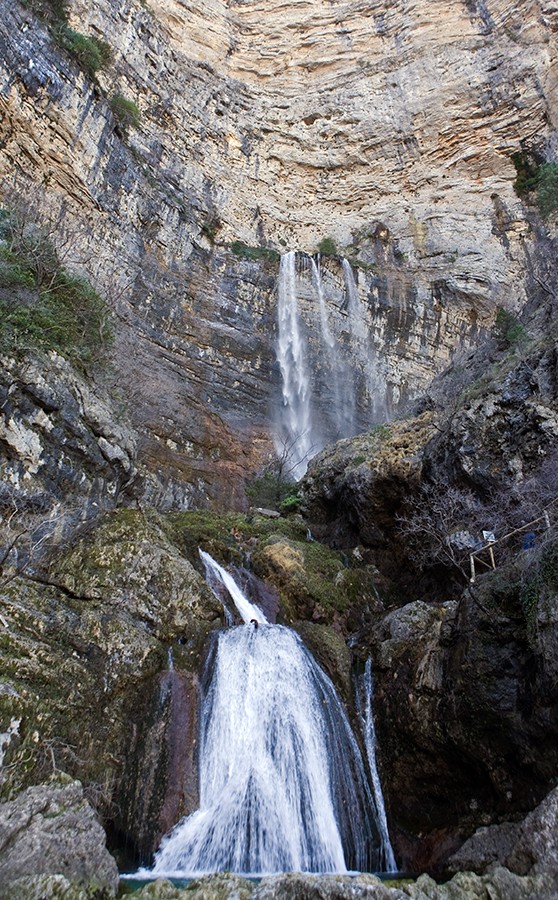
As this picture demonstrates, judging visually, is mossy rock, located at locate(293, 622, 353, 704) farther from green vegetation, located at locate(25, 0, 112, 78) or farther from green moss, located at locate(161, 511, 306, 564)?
green vegetation, located at locate(25, 0, 112, 78)

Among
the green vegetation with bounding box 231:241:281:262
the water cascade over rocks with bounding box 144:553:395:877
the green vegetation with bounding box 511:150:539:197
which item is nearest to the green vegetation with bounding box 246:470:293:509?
the water cascade over rocks with bounding box 144:553:395:877

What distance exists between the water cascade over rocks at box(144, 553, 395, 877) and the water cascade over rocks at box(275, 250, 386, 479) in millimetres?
13383

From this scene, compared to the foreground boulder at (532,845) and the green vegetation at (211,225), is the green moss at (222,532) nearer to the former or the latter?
the foreground boulder at (532,845)

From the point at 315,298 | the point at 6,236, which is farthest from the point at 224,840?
the point at 315,298

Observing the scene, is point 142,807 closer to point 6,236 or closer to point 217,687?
point 217,687

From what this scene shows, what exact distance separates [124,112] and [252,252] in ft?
25.0

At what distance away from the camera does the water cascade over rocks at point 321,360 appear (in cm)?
2256

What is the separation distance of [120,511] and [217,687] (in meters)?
3.60

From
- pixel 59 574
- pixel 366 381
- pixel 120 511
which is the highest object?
pixel 366 381

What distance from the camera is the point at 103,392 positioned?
10672mm

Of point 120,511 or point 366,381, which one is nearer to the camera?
point 120,511

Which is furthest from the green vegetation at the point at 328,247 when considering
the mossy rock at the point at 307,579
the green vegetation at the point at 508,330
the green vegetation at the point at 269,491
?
the mossy rock at the point at 307,579

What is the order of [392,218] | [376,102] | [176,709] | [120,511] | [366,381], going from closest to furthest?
1. [176,709]
2. [120,511]
3. [366,381]
4. [392,218]
5. [376,102]

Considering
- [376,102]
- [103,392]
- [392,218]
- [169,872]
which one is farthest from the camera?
→ [376,102]
